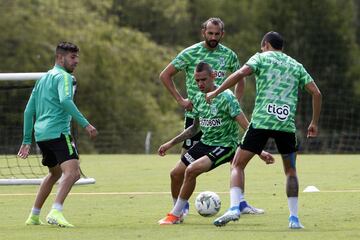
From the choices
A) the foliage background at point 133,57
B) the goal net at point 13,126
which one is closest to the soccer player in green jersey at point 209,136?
the goal net at point 13,126

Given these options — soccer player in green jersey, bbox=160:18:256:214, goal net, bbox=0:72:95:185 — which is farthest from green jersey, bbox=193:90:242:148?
goal net, bbox=0:72:95:185

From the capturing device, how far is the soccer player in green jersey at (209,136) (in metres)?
11.0

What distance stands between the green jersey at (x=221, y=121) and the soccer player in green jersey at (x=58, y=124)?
1.28 m

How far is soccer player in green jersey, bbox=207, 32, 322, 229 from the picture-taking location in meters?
10.3

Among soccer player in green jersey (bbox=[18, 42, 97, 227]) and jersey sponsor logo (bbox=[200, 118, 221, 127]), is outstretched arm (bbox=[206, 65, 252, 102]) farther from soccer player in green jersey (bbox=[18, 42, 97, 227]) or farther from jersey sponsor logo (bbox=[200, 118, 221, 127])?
soccer player in green jersey (bbox=[18, 42, 97, 227])

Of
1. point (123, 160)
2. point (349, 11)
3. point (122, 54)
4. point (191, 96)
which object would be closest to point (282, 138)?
point (191, 96)

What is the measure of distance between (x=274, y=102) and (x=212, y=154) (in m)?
1.15

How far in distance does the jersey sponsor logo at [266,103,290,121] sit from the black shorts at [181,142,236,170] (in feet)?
3.41

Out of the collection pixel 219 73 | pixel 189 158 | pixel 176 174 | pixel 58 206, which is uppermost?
pixel 219 73

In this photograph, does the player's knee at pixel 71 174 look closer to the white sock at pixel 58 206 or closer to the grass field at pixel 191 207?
the white sock at pixel 58 206

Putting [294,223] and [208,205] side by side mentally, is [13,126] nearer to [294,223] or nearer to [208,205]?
[208,205]

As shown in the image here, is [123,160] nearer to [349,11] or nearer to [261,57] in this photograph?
[261,57]

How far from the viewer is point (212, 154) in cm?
1116

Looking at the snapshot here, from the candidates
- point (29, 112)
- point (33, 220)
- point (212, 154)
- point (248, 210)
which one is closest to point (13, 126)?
point (248, 210)
